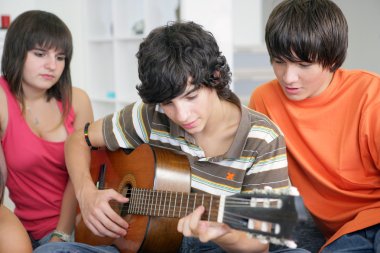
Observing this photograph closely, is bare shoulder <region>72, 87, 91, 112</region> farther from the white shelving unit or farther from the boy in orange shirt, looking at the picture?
the white shelving unit

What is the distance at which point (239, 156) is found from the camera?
4.27ft

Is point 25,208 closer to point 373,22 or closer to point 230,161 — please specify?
point 230,161

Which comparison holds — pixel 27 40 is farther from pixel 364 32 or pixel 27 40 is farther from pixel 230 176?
pixel 364 32

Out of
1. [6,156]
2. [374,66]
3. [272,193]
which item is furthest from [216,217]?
[374,66]

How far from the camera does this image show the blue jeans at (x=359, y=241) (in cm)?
129

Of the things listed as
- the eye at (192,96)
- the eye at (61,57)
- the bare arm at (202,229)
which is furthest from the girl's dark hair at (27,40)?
the bare arm at (202,229)

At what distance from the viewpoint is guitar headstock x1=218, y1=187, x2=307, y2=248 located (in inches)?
35.0

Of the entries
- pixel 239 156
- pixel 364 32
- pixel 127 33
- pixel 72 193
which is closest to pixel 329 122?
pixel 239 156

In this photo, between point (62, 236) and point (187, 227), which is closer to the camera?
point (187, 227)

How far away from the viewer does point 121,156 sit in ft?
5.12

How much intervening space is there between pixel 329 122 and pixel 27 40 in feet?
3.50

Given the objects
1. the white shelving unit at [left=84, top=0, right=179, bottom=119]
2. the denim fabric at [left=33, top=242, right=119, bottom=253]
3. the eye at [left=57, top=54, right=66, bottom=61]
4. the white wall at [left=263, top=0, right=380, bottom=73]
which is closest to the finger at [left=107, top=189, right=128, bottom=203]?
the denim fabric at [left=33, top=242, right=119, bottom=253]

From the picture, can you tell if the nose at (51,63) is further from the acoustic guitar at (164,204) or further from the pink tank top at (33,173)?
the acoustic guitar at (164,204)

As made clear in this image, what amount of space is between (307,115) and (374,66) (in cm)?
57
